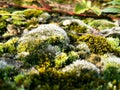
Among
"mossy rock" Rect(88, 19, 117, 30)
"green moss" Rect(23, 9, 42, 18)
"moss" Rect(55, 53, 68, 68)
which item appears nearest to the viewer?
"moss" Rect(55, 53, 68, 68)

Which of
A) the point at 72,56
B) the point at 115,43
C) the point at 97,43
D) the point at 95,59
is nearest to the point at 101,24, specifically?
the point at 115,43

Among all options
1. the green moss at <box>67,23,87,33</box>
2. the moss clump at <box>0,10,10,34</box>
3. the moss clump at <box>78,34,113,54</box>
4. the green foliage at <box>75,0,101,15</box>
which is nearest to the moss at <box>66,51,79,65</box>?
the moss clump at <box>78,34,113,54</box>

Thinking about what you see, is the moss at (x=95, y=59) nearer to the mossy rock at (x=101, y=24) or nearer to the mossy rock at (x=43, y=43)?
the mossy rock at (x=43, y=43)

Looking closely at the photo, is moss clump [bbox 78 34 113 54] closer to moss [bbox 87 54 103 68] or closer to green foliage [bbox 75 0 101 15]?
moss [bbox 87 54 103 68]

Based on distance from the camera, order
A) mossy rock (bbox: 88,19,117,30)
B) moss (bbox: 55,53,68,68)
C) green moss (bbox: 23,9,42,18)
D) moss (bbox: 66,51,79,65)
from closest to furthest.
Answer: moss (bbox: 55,53,68,68) < moss (bbox: 66,51,79,65) < mossy rock (bbox: 88,19,117,30) < green moss (bbox: 23,9,42,18)

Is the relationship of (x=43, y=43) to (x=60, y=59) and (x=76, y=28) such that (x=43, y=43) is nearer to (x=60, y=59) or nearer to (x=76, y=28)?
(x=60, y=59)

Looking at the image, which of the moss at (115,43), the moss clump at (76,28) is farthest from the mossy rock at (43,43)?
the moss at (115,43)
